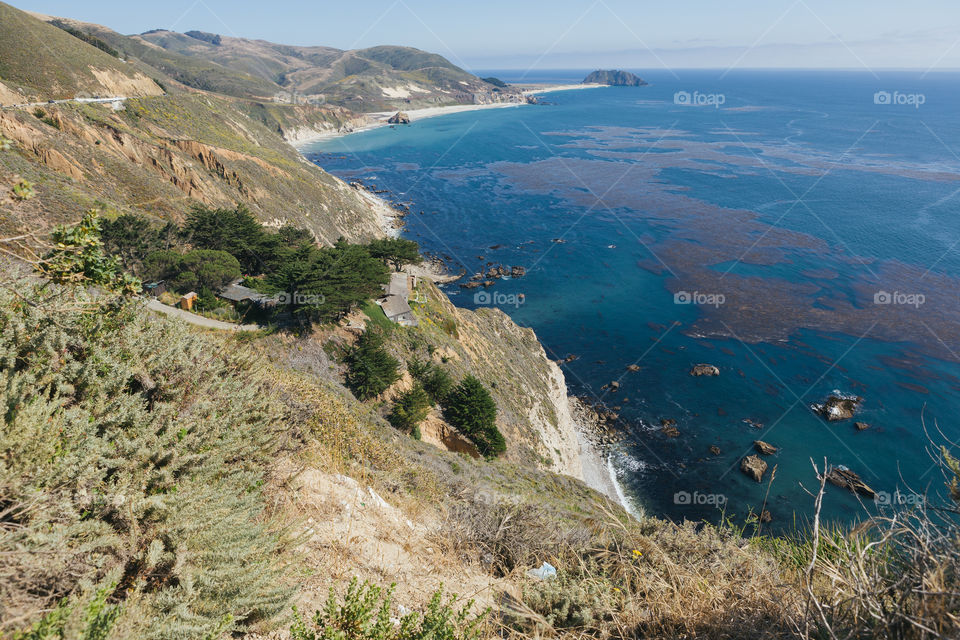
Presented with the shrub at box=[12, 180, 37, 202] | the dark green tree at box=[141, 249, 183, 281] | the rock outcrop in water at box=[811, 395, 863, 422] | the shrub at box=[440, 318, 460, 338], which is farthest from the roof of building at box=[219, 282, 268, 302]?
the rock outcrop in water at box=[811, 395, 863, 422]

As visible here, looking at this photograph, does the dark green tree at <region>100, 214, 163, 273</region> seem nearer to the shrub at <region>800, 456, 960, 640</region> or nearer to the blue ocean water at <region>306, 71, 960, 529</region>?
the blue ocean water at <region>306, 71, 960, 529</region>

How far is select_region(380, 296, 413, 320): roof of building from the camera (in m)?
31.8

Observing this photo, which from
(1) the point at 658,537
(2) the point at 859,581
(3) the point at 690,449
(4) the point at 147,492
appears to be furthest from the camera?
(3) the point at 690,449

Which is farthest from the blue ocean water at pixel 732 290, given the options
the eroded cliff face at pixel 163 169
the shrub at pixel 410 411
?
the shrub at pixel 410 411

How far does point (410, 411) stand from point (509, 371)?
14259mm

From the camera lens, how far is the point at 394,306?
32812 mm

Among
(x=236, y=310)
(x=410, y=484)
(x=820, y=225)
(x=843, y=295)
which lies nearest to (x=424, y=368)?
(x=236, y=310)

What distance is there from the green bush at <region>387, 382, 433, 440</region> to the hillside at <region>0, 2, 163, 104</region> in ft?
185

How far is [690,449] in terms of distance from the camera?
1323 inches

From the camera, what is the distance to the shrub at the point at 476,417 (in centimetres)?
2584

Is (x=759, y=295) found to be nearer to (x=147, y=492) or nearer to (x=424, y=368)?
(x=424, y=368)

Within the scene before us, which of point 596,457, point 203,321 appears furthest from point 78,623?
point 596,457

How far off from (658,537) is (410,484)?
5800 mm

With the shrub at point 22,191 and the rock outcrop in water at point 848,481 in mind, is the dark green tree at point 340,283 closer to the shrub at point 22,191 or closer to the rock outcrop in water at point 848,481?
the shrub at point 22,191
